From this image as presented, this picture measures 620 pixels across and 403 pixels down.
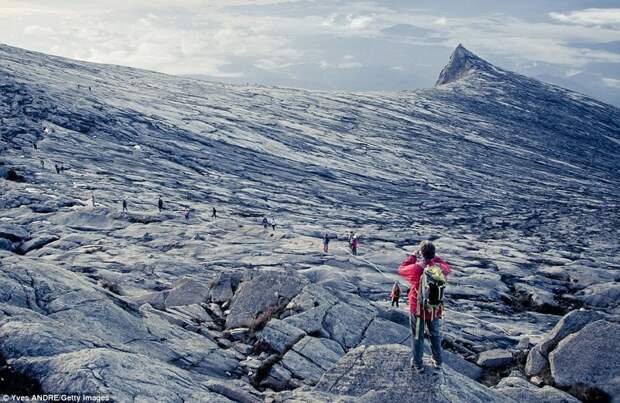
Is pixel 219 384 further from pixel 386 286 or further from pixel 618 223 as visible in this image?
pixel 618 223

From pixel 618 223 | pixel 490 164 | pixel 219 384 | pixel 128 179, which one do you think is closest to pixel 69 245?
pixel 128 179

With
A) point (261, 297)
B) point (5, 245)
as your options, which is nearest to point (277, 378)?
point (261, 297)

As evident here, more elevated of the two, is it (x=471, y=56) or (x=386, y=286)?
(x=471, y=56)

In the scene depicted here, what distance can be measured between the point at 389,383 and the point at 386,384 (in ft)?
0.22

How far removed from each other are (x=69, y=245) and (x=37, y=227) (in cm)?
382

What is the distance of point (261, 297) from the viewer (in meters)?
16.0

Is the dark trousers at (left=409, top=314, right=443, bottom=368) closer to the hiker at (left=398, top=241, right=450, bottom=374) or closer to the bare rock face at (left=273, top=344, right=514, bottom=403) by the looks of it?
the hiker at (left=398, top=241, right=450, bottom=374)

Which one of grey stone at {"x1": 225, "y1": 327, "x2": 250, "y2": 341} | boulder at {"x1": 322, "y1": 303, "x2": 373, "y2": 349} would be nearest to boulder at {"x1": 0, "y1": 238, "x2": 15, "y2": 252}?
grey stone at {"x1": 225, "y1": 327, "x2": 250, "y2": 341}

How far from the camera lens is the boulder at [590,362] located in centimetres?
1291

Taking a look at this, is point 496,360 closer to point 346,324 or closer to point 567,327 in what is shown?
point 567,327

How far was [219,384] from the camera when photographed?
33.4ft

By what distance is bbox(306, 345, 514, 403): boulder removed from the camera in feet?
31.4

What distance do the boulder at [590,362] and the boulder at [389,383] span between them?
3788mm

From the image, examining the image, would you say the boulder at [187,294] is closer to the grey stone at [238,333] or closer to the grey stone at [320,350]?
the grey stone at [238,333]
